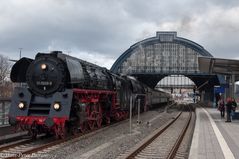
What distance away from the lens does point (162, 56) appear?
8812 cm

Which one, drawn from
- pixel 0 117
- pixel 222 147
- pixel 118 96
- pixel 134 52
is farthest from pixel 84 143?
pixel 134 52

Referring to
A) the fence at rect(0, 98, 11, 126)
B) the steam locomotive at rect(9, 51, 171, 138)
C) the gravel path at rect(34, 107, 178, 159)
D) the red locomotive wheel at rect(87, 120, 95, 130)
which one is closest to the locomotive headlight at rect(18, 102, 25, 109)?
the steam locomotive at rect(9, 51, 171, 138)

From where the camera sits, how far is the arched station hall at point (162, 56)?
8619cm

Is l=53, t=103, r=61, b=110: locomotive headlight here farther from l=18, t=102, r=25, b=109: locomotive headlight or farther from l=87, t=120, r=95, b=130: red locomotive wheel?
l=87, t=120, r=95, b=130: red locomotive wheel

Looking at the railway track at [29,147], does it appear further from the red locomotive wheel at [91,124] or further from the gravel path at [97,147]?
the red locomotive wheel at [91,124]

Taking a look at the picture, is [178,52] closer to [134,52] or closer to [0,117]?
[134,52]

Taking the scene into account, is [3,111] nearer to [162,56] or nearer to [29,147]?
[29,147]

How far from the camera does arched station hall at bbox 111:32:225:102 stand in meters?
86.2

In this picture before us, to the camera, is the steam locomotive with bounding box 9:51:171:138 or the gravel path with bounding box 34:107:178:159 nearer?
the gravel path with bounding box 34:107:178:159

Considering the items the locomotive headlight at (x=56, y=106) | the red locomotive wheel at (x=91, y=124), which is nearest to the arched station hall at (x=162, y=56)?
the red locomotive wheel at (x=91, y=124)

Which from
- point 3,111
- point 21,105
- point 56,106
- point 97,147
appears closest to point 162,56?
point 3,111

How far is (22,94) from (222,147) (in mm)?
7538

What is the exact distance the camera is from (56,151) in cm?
1243

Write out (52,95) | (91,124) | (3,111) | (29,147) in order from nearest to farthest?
(29,147) < (52,95) < (3,111) < (91,124)
